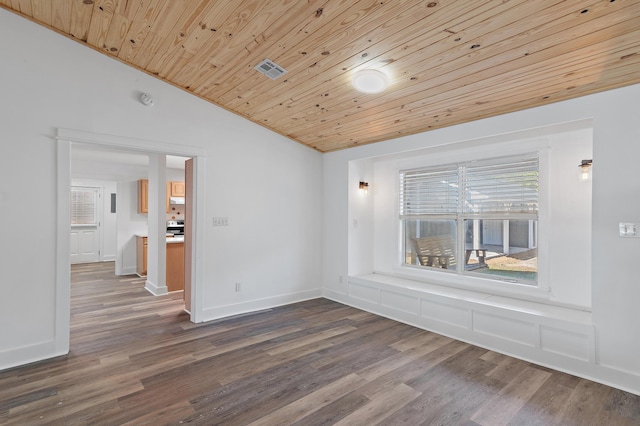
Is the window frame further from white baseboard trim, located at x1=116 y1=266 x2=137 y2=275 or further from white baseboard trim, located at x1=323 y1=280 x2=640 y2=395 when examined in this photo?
white baseboard trim, located at x1=116 y1=266 x2=137 y2=275

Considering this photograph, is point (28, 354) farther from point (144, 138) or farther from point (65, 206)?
point (144, 138)

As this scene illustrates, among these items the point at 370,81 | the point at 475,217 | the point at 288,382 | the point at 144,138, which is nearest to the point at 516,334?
the point at 475,217

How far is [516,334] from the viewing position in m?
3.10

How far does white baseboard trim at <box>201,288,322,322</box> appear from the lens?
4105 millimetres

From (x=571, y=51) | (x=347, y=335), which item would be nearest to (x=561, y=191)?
(x=571, y=51)

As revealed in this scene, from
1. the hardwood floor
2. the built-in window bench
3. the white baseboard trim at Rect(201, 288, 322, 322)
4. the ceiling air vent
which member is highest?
the ceiling air vent

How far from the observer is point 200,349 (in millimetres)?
3217

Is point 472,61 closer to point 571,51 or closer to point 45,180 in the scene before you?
point 571,51

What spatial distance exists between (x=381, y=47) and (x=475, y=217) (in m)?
2.56

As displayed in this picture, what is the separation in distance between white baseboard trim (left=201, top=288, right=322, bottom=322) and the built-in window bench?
1004 millimetres

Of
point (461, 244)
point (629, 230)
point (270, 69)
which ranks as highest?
point (270, 69)

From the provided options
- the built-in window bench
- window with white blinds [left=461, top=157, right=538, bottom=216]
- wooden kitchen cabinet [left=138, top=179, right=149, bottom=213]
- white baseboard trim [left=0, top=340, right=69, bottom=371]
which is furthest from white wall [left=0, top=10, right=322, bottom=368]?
wooden kitchen cabinet [left=138, top=179, right=149, bottom=213]

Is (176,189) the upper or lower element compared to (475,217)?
upper

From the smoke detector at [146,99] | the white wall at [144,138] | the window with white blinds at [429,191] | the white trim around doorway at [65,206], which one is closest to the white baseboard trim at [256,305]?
the white wall at [144,138]
